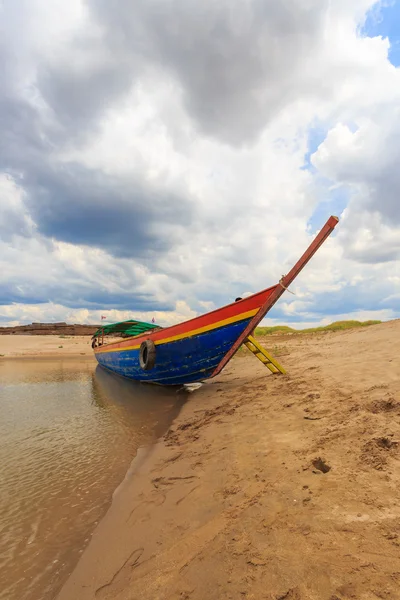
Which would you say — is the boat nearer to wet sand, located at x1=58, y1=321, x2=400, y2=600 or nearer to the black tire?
the black tire

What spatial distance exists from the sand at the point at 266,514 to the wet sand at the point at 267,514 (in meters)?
0.01

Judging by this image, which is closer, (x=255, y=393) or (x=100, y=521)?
(x=100, y=521)

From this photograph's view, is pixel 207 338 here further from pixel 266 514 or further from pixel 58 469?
pixel 266 514

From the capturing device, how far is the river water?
3072mm

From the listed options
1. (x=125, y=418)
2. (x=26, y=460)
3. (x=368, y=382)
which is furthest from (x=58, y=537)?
(x=368, y=382)

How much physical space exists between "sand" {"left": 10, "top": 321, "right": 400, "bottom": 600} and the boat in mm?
3481

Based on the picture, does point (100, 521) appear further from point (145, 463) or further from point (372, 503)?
point (372, 503)

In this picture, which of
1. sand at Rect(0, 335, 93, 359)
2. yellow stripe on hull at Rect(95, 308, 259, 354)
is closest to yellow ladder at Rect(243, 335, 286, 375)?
yellow stripe on hull at Rect(95, 308, 259, 354)

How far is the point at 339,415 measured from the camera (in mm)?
4629

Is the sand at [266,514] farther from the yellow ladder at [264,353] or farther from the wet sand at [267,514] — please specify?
the yellow ladder at [264,353]

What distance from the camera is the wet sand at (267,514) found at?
1.96m

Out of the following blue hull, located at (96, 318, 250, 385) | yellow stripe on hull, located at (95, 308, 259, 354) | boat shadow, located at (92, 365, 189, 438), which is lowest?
boat shadow, located at (92, 365, 189, 438)

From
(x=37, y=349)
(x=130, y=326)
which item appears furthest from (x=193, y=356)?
(x=37, y=349)

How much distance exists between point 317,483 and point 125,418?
21.2 ft
